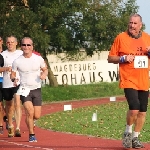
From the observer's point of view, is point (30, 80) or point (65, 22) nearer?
point (30, 80)

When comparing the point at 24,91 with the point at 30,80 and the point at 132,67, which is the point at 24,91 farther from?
the point at 132,67

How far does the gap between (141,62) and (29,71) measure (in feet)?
9.22

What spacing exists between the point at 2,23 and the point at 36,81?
75.7 ft

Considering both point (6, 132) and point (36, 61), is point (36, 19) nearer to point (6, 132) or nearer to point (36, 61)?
point (6, 132)

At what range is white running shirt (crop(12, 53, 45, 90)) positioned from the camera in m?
13.4

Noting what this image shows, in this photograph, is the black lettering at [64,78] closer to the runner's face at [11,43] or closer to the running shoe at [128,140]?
the runner's face at [11,43]

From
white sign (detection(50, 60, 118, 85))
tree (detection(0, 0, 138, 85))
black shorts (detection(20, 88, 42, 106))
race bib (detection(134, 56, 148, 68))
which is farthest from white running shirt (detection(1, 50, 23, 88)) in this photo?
white sign (detection(50, 60, 118, 85))

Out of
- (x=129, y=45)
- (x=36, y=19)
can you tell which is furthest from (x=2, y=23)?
(x=129, y=45)

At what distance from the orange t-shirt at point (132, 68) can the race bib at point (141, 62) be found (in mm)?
79

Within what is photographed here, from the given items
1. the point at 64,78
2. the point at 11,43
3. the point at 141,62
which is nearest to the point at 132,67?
the point at 141,62

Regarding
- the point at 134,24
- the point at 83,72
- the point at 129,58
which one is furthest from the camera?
the point at 83,72

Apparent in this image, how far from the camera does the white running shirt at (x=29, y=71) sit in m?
13.4

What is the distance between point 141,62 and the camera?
37.3 ft

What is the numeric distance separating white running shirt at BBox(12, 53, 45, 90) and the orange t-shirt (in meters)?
2.34
